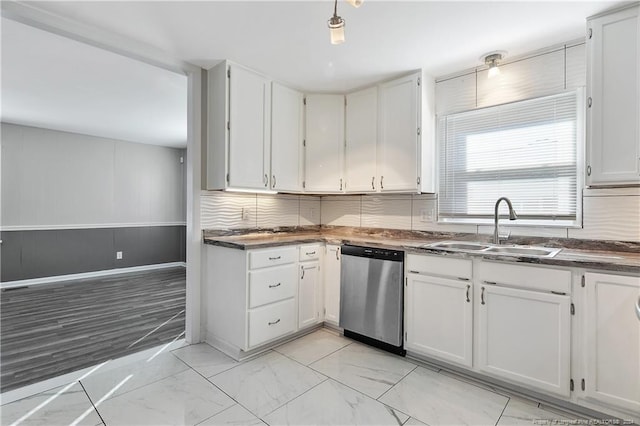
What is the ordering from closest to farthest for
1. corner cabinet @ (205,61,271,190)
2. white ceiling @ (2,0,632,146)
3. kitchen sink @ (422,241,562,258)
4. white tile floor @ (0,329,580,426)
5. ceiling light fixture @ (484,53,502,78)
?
white tile floor @ (0,329,580,426) < white ceiling @ (2,0,632,146) < kitchen sink @ (422,241,562,258) < ceiling light fixture @ (484,53,502,78) < corner cabinet @ (205,61,271,190)

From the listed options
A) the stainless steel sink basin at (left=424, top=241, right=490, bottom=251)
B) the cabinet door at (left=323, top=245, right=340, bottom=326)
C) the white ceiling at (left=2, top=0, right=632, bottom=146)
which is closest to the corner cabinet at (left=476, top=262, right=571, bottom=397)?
the stainless steel sink basin at (left=424, top=241, right=490, bottom=251)

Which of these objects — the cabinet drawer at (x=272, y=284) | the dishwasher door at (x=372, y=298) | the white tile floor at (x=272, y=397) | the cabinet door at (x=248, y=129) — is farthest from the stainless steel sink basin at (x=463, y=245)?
the cabinet door at (x=248, y=129)

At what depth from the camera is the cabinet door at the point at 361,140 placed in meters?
3.02

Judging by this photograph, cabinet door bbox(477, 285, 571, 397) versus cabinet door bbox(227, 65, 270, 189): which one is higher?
cabinet door bbox(227, 65, 270, 189)

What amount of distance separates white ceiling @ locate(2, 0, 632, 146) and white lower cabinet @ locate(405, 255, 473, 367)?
5.15 ft

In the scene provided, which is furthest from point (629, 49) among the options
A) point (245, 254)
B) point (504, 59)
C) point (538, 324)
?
point (245, 254)

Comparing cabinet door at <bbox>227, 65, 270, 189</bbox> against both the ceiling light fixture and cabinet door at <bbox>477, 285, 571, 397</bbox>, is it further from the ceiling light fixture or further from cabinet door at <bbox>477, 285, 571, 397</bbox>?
cabinet door at <bbox>477, 285, 571, 397</bbox>

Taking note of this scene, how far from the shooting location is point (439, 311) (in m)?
2.29

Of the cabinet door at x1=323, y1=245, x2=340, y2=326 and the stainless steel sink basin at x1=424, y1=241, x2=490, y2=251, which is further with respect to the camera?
the cabinet door at x1=323, y1=245, x2=340, y2=326

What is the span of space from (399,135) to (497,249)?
4.09 ft

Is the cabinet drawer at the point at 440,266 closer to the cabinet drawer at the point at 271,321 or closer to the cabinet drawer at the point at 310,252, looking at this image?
the cabinet drawer at the point at 310,252

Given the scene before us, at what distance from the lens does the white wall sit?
15.3 feet

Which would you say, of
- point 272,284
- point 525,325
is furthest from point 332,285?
point 525,325

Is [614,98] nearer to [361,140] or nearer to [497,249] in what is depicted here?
[497,249]
